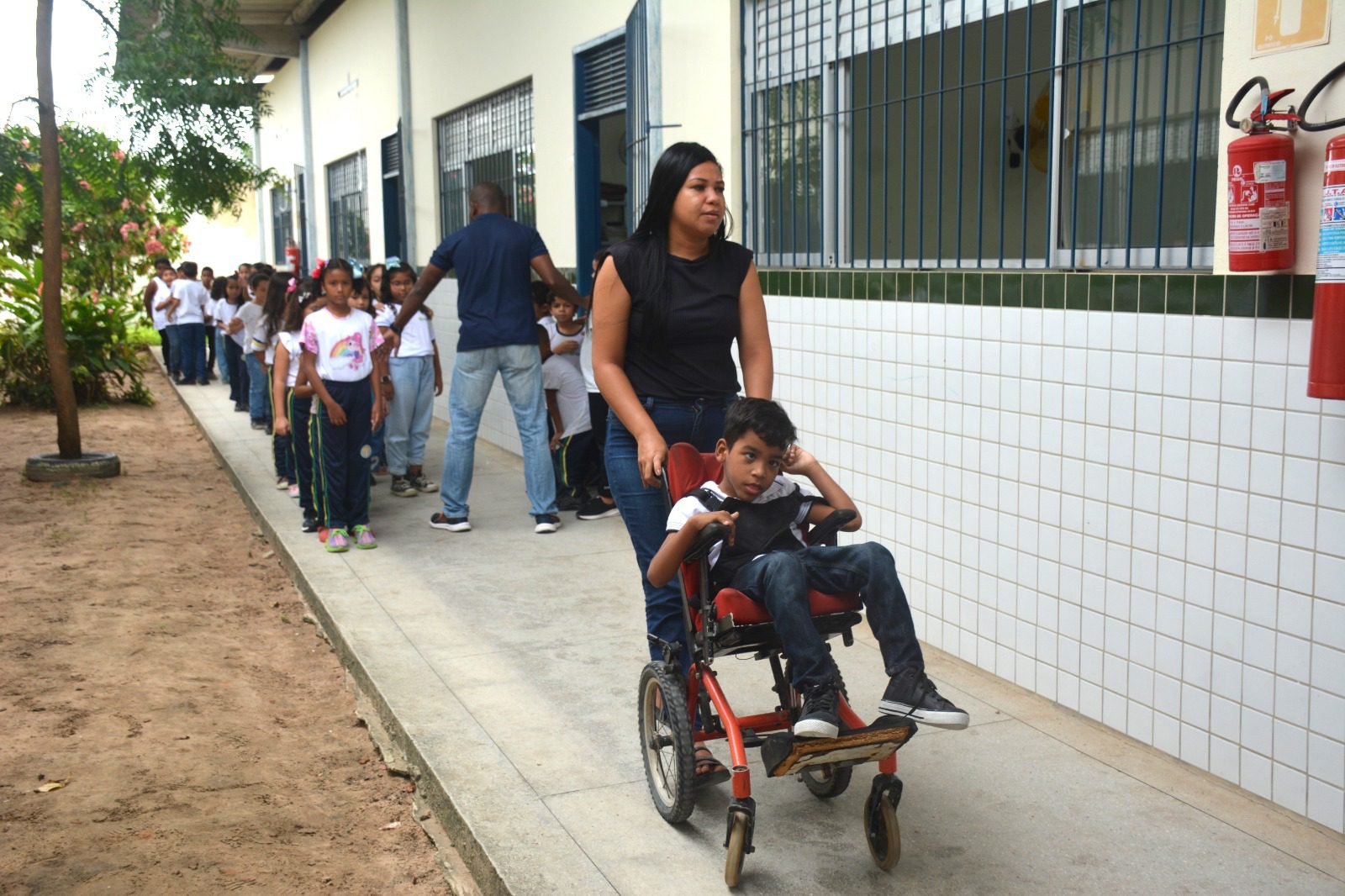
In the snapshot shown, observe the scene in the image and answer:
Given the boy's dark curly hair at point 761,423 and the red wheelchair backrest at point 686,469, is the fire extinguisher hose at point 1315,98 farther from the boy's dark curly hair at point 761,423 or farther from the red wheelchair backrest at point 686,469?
the red wheelchair backrest at point 686,469

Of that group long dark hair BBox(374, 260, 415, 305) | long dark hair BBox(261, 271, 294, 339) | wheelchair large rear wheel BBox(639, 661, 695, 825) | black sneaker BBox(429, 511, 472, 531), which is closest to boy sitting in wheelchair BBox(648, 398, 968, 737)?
wheelchair large rear wheel BBox(639, 661, 695, 825)

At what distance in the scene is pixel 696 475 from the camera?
12.1 feet

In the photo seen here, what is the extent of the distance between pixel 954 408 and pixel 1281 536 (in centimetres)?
162

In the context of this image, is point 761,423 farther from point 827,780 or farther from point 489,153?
point 489,153

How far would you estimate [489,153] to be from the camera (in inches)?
487

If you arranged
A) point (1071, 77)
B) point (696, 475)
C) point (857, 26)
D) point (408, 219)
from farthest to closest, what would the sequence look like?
1. point (408, 219)
2. point (857, 26)
3. point (1071, 77)
4. point (696, 475)

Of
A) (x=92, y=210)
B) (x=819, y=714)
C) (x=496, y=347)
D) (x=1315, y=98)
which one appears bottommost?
(x=819, y=714)

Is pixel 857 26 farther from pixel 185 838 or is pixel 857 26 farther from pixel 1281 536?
pixel 185 838

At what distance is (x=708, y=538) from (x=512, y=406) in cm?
473

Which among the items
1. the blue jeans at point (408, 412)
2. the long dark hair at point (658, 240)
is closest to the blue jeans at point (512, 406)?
the blue jeans at point (408, 412)

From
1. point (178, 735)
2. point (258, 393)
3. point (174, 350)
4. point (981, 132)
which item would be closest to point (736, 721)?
point (178, 735)

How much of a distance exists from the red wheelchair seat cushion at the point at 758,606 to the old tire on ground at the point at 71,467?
878cm

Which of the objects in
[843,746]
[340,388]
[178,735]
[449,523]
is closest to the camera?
[843,746]

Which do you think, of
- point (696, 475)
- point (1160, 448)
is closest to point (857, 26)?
point (1160, 448)
